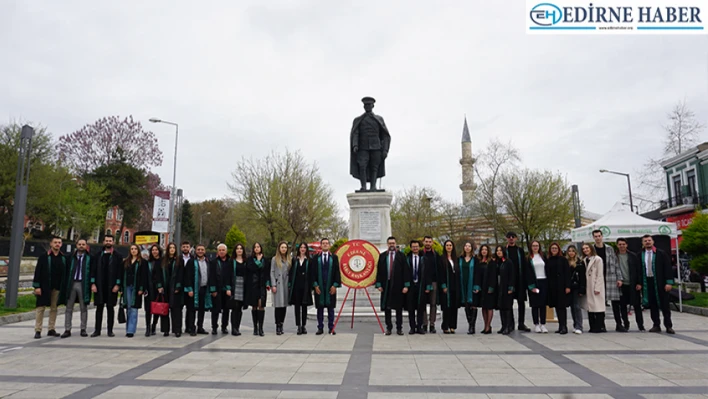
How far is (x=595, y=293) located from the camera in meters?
9.35

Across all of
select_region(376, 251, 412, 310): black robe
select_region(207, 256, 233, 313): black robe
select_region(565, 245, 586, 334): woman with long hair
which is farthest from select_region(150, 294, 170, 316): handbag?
select_region(565, 245, 586, 334): woman with long hair

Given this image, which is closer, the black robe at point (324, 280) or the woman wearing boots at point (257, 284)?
the woman wearing boots at point (257, 284)

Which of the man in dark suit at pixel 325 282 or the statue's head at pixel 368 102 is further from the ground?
the statue's head at pixel 368 102

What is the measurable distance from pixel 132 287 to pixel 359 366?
17.5ft

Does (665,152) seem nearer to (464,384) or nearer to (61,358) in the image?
(464,384)

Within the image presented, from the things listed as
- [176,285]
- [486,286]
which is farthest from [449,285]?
[176,285]

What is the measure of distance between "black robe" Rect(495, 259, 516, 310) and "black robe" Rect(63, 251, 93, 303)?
804 centimetres

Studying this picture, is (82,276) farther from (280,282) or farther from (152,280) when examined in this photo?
(280,282)

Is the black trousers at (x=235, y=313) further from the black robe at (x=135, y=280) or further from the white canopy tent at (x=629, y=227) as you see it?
the white canopy tent at (x=629, y=227)

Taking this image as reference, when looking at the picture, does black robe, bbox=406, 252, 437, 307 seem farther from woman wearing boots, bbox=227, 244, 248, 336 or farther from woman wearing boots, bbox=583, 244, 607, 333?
woman wearing boots, bbox=227, 244, 248, 336

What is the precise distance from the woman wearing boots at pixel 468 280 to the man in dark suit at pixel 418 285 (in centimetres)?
65

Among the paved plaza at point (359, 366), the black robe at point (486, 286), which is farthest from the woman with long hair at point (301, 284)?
the black robe at point (486, 286)

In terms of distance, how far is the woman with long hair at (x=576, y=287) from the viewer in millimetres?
9477

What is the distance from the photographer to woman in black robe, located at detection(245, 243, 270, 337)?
9.18 m
